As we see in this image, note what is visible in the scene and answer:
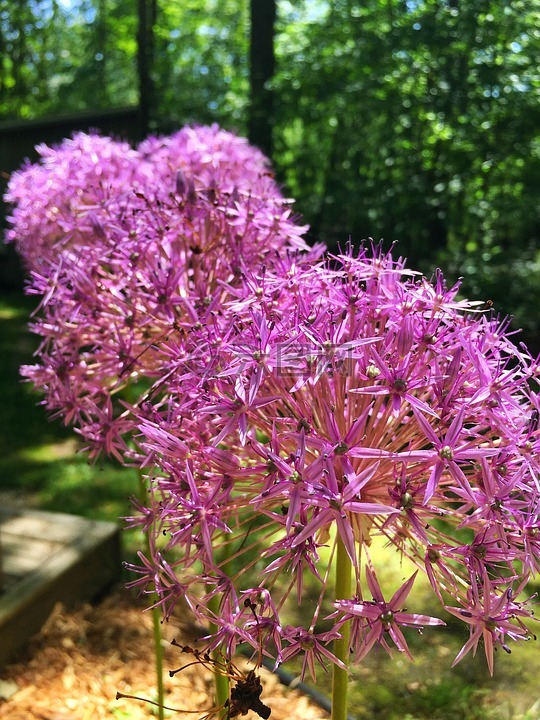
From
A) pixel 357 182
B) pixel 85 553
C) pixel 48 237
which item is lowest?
pixel 85 553

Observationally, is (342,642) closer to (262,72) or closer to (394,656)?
(394,656)

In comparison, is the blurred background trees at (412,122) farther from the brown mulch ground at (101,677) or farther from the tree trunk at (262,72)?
the brown mulch ground at (101,677)

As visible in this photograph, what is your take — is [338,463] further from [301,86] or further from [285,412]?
[301,86]

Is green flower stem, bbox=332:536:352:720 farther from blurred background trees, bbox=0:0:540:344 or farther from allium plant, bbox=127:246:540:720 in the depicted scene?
blurred background trees, bbox=0:0:540:344

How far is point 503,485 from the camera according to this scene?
108cm

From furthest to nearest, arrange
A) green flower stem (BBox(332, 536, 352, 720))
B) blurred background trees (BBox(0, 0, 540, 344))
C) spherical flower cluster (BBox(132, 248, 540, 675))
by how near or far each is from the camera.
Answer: blurred background trees (BBox(0, 0, 540, 344)) → green flower stem (BBox(332, 536, 352, 720)) → spherical flower cluster (BBox(132, 248, 540, 675))

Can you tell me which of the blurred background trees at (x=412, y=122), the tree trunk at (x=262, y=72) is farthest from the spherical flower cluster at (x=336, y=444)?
the tree trunk at (x=262, y=72)

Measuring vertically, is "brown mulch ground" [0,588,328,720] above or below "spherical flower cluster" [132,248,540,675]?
below

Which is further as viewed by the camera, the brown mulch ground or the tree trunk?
the tree trunk

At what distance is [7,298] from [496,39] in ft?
25.6

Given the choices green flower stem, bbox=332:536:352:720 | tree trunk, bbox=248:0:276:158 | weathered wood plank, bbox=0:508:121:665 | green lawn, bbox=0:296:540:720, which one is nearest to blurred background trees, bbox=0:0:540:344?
tree trunk, bbox=248:0:276:158

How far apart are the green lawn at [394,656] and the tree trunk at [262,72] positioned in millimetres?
3428

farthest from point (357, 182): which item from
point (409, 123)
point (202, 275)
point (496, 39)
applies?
point (202, 275)

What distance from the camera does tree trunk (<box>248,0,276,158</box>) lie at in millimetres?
6488
